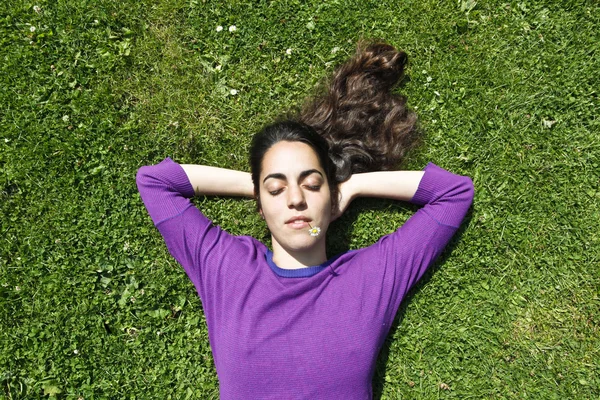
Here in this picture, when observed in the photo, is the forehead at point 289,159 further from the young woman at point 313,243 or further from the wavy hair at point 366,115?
the wavy hair at point 366,115

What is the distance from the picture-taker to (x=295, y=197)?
381 centimetres

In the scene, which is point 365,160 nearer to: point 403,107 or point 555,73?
point 403,107

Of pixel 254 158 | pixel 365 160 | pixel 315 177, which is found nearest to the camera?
pixel 315 177

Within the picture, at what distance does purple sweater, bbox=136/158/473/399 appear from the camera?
13.0ft

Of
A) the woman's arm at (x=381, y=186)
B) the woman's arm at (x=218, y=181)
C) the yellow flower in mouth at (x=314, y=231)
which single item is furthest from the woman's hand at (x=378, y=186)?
the woman's arm at (x=218, y=181)

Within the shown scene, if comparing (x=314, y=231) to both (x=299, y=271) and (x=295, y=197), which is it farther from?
(x=299, y=271)

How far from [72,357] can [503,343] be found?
4.54 meters

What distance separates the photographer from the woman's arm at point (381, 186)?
15.1ft

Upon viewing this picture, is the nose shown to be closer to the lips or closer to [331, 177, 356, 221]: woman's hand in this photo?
the lips

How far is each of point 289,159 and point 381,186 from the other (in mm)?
1172

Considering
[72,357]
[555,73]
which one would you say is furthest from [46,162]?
[555,73]

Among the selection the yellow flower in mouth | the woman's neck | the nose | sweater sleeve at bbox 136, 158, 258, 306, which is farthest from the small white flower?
sweater sleeve at bbox 136, 158, 258, 306

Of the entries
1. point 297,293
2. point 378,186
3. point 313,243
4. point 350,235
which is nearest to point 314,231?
point 313,243

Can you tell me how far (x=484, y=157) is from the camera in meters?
5.04
